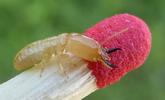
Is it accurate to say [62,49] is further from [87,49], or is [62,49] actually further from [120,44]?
[120,44]

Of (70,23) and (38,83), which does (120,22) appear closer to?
(38,83)

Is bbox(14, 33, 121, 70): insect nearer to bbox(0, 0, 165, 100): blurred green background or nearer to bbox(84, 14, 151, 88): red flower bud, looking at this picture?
bbox(84, 14, 151, 88): red flower bud

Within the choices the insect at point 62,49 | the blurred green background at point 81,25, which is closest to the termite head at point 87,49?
the insect at point 62,49

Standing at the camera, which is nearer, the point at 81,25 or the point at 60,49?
the point at 60,49

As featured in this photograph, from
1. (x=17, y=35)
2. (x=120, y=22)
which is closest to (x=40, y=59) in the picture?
(x=120, y=22)

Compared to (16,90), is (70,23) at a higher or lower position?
higher

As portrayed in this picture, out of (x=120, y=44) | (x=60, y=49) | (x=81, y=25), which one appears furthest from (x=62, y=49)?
(x=81, y=25)
